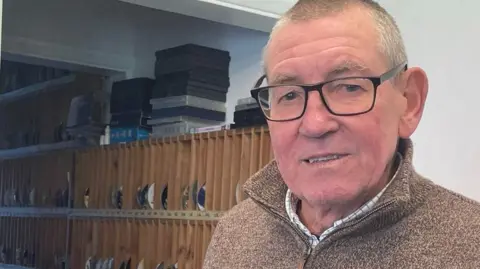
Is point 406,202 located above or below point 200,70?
below

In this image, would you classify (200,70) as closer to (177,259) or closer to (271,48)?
(177,259)

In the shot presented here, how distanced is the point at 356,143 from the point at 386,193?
0.09 m

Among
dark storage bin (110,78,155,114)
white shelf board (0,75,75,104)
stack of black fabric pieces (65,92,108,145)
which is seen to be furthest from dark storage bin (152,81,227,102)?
white shelf board (0,75,75,104)

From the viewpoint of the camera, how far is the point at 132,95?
2.84 meters

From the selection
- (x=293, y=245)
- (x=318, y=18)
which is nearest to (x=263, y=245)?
(x=293, y=245)

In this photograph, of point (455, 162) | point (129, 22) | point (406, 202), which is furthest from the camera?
point (129, 22)

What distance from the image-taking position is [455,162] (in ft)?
5.03

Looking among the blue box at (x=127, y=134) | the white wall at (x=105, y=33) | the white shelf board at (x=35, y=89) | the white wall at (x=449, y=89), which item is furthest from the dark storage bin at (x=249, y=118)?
the white shelf board at (x=35, y=89)

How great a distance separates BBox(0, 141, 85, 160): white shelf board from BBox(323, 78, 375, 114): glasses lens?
251 centimetres

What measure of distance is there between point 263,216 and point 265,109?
0.25 meters

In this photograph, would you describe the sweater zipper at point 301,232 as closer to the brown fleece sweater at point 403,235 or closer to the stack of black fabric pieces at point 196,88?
the brown fleece sweater at point 403,235

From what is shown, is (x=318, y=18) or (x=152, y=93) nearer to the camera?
(x=318, y=18)

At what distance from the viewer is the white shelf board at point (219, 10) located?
5.78 ft

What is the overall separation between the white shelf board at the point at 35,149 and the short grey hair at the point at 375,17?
8.01 feet
